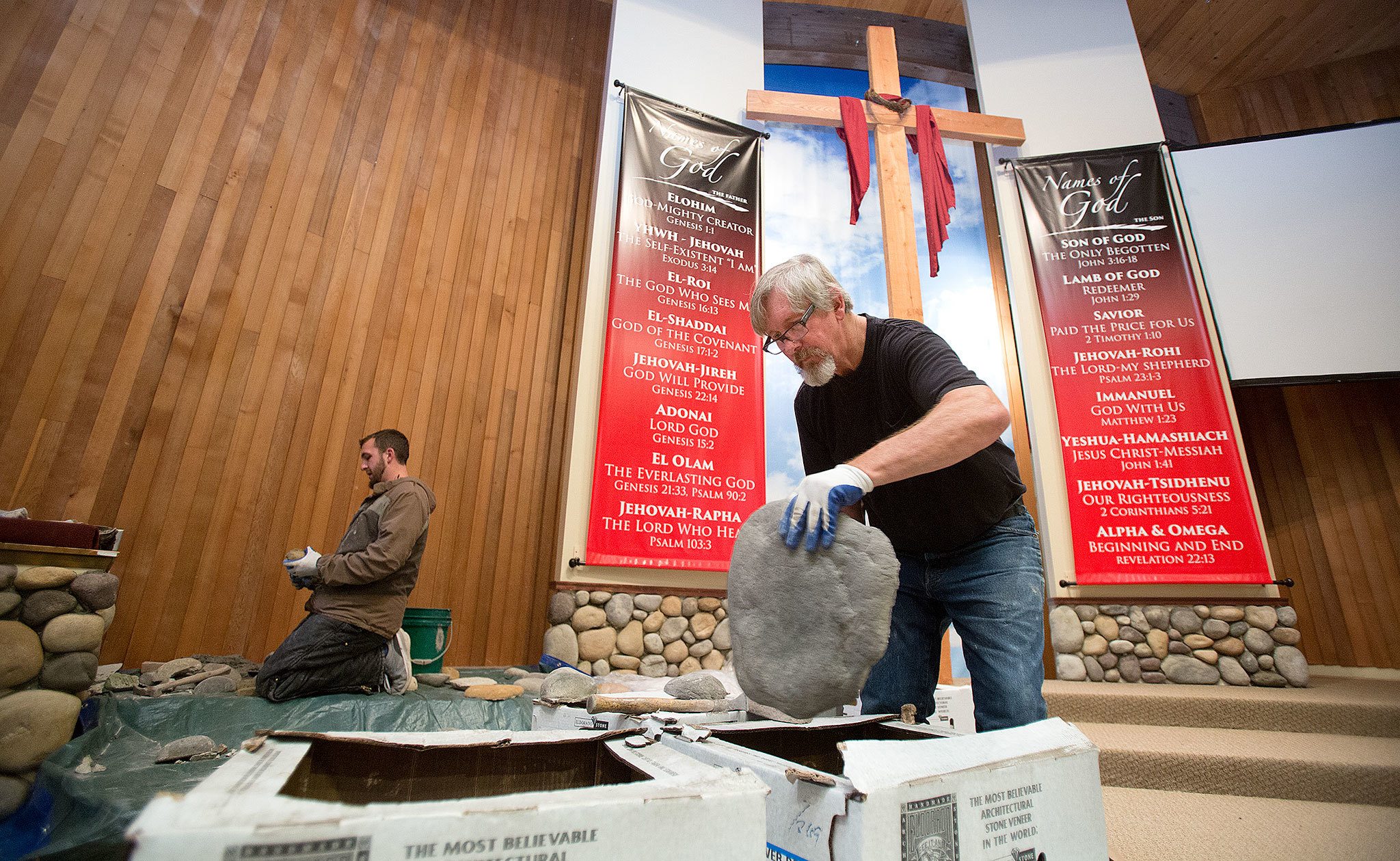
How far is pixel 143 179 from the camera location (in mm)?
3203

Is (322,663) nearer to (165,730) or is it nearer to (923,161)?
(165,730)

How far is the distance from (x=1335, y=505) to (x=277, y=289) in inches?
257

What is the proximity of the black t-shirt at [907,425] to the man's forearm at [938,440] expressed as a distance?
0.07 meters

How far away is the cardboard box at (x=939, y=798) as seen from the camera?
0.66 m

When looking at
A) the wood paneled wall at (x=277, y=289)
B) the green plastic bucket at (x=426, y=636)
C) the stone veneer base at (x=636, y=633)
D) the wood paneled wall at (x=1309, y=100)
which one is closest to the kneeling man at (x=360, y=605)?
the green plastic bucket at (x=426, y=636)

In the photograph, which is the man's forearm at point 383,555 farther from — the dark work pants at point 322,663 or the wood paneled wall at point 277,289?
the wood paneled wall at point 277,289

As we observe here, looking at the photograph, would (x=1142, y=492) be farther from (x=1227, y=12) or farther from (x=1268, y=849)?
(x=1227, y=12)

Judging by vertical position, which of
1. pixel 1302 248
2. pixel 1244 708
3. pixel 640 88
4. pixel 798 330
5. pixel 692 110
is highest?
pixel 640 88

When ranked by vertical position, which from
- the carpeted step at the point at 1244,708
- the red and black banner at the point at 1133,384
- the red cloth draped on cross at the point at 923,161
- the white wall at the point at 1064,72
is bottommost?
the carpeted step at the point at 1244,708

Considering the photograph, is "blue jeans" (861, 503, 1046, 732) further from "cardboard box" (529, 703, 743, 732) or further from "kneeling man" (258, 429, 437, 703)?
"kneeling man" (258, 429, 437, 703)

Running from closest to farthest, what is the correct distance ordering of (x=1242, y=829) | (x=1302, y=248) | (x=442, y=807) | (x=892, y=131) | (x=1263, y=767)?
(x=442, y=807), (x=1242, y=829), (x=1263, y=767), (x=892, y=131), (x=1302, y=248)

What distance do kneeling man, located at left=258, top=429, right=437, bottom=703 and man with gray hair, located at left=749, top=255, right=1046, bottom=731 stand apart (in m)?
1.92

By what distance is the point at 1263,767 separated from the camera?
7.87 ft

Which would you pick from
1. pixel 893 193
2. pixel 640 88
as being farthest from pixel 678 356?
pixel 640 88
